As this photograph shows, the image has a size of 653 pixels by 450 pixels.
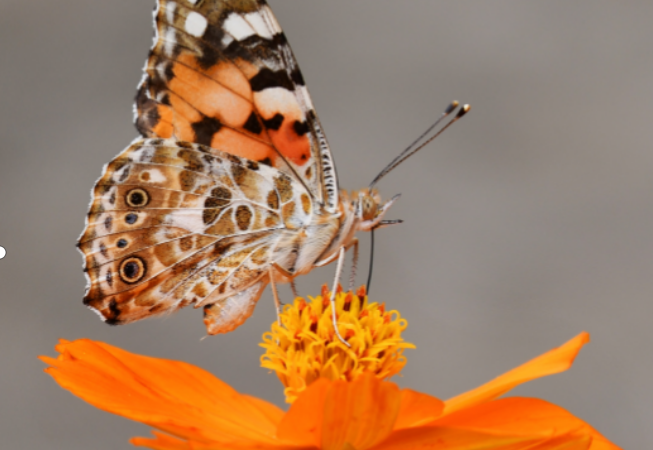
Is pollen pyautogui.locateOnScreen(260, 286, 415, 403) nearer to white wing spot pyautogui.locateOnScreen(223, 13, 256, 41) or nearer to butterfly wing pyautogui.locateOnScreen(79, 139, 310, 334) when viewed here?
butterfly wing pyautogui.locateOnScreen(79, 139, 310, 334)

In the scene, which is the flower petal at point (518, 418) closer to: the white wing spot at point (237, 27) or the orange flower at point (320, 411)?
the orange flower at point (320, 411)

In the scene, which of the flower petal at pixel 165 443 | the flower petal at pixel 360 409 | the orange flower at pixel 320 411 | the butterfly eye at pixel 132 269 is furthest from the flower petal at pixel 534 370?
the butterfly eye at pixel 132 269

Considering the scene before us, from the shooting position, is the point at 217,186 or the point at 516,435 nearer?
the point at 516,435

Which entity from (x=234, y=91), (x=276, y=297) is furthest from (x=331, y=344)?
(x=234, y=91)

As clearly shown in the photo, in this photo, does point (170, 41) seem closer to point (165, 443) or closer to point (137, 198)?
point (137, 198)

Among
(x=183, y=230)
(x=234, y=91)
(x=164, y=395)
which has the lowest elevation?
(x=164, y=395)

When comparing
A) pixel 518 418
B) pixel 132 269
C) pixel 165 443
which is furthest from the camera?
pixel 132 269

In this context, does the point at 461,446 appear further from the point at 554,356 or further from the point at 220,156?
the point at 220,156
